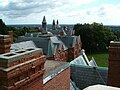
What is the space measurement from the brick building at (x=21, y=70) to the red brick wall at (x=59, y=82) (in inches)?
107

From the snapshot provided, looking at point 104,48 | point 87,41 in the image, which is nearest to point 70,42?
point 87,41

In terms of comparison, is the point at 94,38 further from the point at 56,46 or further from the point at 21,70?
the point at 21,70

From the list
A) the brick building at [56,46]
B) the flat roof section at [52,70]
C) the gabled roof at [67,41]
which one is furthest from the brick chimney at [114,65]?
the gabled roof at [67,41]

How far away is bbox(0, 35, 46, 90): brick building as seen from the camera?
13.0ft

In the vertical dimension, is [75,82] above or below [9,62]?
below

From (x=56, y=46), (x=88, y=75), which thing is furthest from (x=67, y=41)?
(x=88, y=75)

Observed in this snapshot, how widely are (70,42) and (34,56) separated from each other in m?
49.0

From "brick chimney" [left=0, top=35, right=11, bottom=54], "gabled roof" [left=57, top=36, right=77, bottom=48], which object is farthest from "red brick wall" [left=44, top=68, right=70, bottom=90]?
"gabled roof" [left=57, top=36, right=77, bottom=48]

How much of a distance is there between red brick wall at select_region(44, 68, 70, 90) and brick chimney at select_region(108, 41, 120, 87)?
8.66 ft

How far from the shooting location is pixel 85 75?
13945 mm

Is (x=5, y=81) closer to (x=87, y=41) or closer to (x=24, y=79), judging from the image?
(x=24, y=79)

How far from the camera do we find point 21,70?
431 centimetres

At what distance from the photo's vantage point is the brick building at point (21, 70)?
156 inches

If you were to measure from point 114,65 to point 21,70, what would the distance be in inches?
150
